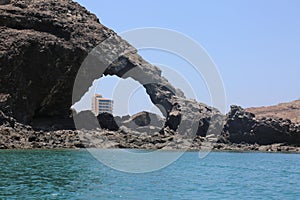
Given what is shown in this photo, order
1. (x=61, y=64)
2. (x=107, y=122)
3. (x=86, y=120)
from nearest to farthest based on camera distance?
(x=61, y=64) < (x=107, y=122) < (x=86, y=120)

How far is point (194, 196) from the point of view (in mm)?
28344

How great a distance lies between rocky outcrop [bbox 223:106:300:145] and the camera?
104875 millimetres

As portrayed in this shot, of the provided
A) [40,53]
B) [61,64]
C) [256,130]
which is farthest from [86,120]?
[256,130]

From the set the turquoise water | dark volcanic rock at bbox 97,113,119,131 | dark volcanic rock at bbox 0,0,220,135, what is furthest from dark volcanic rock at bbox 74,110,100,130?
the turquoise water

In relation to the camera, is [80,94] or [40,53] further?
[80,94]

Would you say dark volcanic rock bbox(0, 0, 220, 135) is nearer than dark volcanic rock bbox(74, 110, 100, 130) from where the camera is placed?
Yes

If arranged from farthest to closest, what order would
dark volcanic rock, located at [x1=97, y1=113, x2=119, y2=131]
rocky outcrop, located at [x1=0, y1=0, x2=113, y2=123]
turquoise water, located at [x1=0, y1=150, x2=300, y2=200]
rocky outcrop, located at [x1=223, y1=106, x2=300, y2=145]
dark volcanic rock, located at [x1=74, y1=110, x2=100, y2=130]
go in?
rocky outcrop, located at [x1=223, y1=106, x2=300, y2=145] < dark volcanic rock, located at [x1=97, y1=113, x2=119, y2=131] < dark volcanic rock, located at [x1=74, y1=110, x2=100, y2=130] < rocky outcrop, located at [x1=0, y1=0, x2=113, y2=123] < turquoise water, located at [x1=0, y1=150, x2=300, y2=200]

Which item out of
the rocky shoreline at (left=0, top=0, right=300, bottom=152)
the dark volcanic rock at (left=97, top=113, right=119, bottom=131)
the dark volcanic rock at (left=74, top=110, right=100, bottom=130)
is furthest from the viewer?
the dark volcanic rock at (left=97, top=113, right=119, bottom=131)

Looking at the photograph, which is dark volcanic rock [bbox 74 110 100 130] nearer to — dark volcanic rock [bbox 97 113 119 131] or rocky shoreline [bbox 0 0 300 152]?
rocky shoreline [bbox 0 0 300 152]

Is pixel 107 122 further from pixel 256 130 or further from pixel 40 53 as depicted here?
pixel 256 130

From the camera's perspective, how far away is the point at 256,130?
10481 cm

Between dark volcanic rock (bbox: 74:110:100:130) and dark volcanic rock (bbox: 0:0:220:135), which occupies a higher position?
dark volcanic rock (bbox: 0:0:220:135)

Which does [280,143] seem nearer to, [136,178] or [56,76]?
[56,76]

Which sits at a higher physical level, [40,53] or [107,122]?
[40,53]
